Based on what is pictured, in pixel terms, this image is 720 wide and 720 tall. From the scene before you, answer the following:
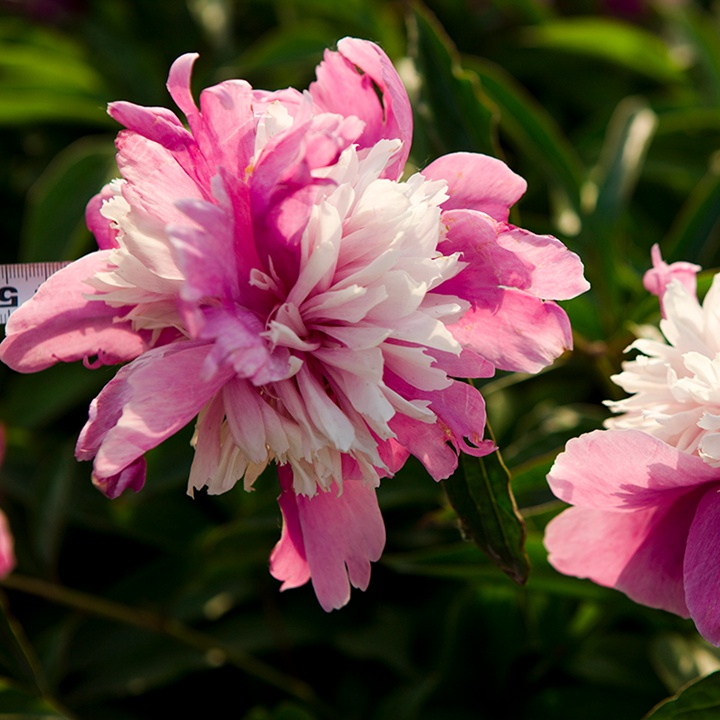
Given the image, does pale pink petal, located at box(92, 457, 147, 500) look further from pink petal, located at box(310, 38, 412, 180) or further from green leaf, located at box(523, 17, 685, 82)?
green leaf, located at box(523, 17, 685, 82)

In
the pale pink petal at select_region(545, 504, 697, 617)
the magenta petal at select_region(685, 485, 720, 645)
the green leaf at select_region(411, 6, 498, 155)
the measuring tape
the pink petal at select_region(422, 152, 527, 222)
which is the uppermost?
the pink petal at select_region(422, 152, 527, 222)

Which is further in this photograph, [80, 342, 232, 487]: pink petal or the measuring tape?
the measuring tape

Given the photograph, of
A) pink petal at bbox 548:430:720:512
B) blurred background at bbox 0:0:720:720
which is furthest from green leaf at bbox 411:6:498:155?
pink petal at bbox 548:430:720:512

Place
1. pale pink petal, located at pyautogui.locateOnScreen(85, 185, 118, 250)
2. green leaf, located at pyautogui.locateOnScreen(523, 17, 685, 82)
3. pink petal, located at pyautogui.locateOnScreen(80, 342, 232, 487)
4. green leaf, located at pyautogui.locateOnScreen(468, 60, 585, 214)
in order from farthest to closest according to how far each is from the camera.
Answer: green leaf, located at pyautogui.locateOnScreen(523, 17, 685, 82) < green leaf, located at pyautogui.locateOnScreen(468, 60, 585, 214) < pale pink petal, located at pyautogui.locateOnScreen(85, 185, 118, 250) < pink petal, located at pyautogui.locateOnScreen(80, 342, 232, 487)

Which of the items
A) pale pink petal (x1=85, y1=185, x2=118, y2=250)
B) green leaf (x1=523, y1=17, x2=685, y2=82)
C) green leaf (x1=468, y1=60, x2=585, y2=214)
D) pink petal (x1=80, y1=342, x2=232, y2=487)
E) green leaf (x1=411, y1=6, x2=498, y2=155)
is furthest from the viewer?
green leaf (x1=523, y1=17, x2=685, y2=82)

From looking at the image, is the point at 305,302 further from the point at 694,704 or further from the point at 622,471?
the point at 694,704

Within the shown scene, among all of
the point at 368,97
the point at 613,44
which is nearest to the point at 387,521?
the point at 368,97
